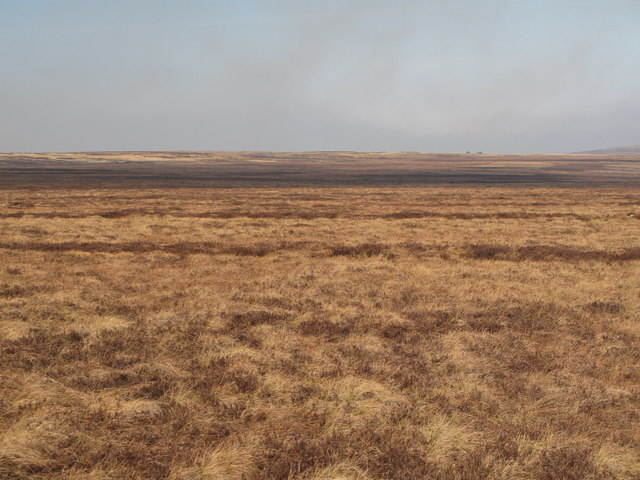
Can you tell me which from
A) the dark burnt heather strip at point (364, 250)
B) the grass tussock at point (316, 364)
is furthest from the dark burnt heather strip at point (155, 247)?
the grass tussock at point (316, 364)

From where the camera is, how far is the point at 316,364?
8078 millimetres

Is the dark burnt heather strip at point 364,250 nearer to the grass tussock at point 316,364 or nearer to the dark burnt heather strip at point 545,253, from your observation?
the dark burnt heather strip at point 545,253

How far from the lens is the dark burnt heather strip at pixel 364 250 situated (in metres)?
18.9

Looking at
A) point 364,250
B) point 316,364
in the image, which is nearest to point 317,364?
point 316,364

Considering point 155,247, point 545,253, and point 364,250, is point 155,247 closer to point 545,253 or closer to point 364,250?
point 364,250

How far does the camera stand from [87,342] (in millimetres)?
8742

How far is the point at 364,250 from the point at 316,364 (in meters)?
12.2

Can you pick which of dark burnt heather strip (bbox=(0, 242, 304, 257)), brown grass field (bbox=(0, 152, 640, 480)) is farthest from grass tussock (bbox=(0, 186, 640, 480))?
dark burnt heather strip (bbox=(0, 242, 304, 257))

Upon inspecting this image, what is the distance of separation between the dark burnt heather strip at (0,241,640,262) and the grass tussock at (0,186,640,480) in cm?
23

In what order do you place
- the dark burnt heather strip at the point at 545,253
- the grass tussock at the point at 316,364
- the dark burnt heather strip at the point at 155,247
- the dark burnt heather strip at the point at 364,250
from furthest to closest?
the dark burnt heather strip at the point at 155,247 → the dark burnt heather strip at the point at 364,250 → the dark burnt heather strip at the point at 545,253 → the grass tussock at the point at 316,364

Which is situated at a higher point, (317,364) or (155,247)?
(155,247)

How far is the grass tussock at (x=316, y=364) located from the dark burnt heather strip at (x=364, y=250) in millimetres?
226

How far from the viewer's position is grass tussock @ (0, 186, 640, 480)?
535cm

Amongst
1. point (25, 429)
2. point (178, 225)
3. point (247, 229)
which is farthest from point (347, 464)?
point (178, 225)
